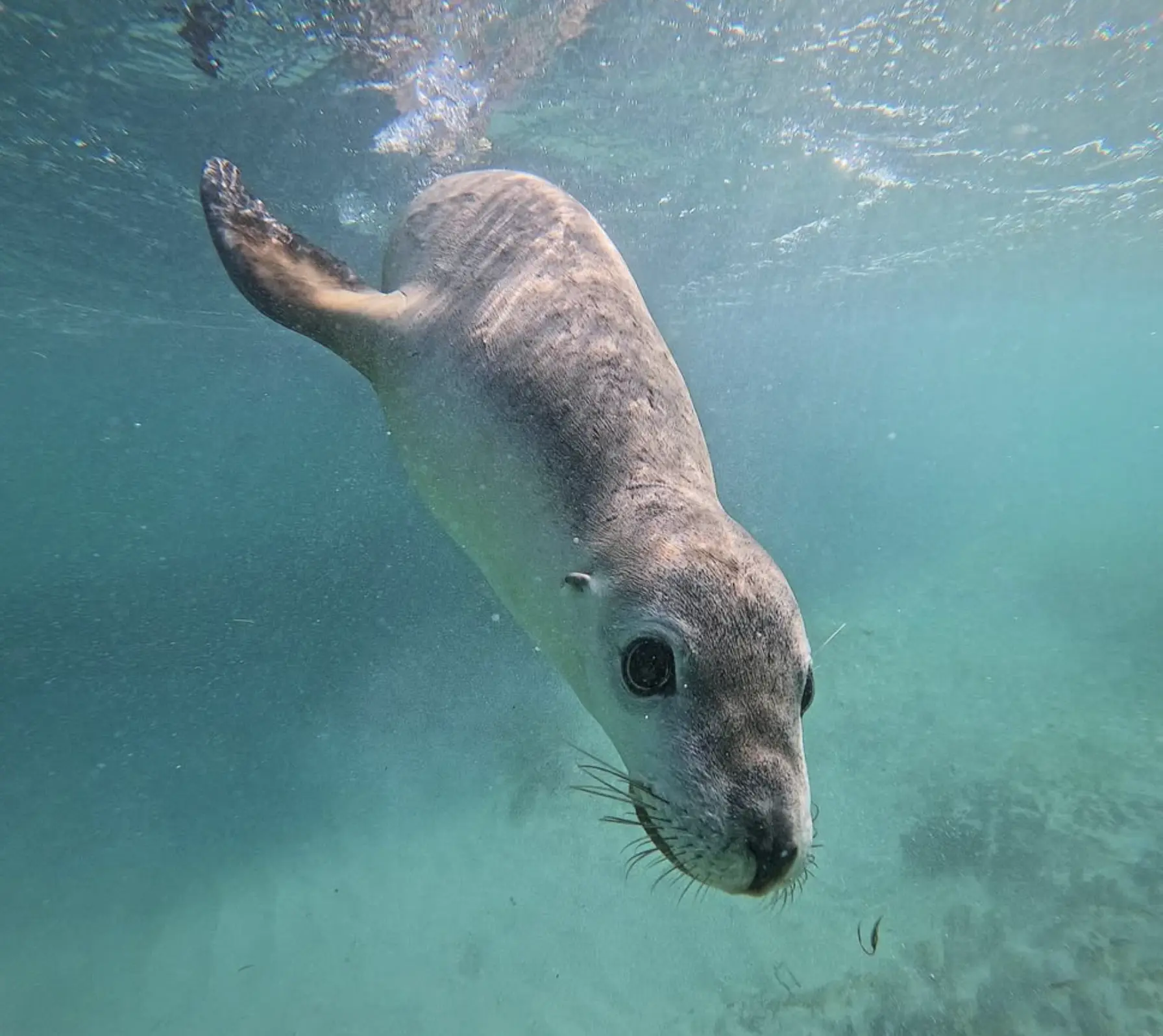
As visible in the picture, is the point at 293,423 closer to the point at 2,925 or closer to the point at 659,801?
A: the point at 2,925

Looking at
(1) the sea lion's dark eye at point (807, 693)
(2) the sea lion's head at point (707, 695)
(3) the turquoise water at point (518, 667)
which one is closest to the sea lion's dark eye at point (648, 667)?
(2) the sea lion's head at point (707, 695)

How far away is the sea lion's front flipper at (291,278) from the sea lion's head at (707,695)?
1.93 metres

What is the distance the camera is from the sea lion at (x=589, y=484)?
1.82 m

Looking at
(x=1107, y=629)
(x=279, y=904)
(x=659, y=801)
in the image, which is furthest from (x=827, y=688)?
(x=659, y=801)

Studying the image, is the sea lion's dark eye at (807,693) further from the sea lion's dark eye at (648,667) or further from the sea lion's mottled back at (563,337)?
the sea lion's mottled back at (563,337)

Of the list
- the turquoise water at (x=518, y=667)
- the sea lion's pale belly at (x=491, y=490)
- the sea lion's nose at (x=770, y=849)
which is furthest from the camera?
the turquoise water at (x=518, y=667)

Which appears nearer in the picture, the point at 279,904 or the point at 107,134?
the point at 279,904

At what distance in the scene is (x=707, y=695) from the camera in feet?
6.04

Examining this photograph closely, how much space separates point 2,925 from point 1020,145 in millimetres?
21440

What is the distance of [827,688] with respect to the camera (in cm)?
1391

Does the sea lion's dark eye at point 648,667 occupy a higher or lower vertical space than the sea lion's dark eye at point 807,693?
higher

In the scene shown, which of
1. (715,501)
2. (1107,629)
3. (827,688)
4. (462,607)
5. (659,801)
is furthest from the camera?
(1107,629)

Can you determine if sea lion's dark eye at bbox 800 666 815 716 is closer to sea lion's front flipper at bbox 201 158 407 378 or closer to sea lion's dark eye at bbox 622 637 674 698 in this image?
sea lion's dark eye at bbox 622 637 674 698

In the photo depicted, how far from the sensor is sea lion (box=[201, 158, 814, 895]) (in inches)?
71.5
